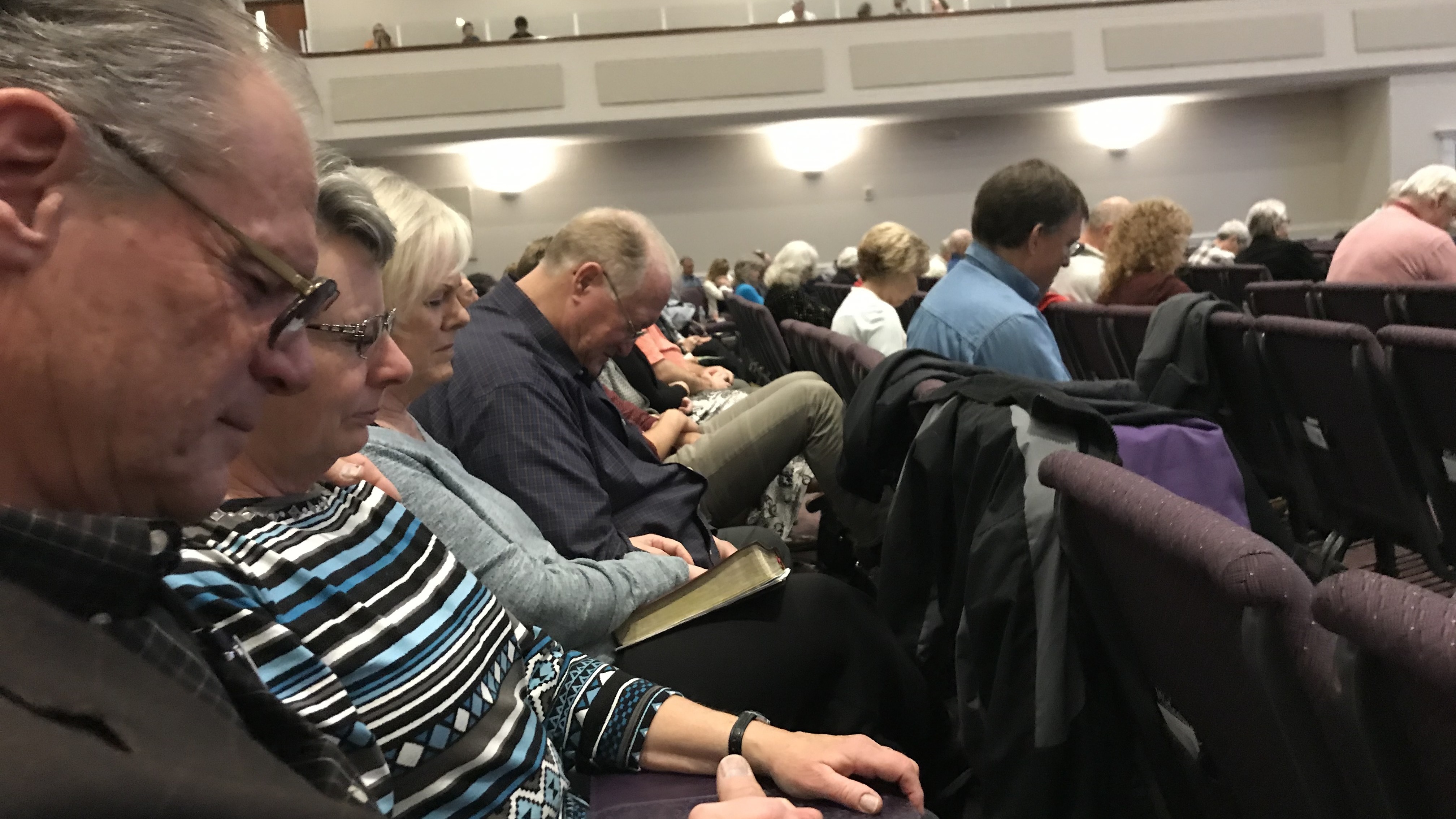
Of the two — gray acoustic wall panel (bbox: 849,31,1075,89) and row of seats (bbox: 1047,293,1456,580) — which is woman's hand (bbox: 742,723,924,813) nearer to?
row of seats (bbox: 1047,293,1456,580)

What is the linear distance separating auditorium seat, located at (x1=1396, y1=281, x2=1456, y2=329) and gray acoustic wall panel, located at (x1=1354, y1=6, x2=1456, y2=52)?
36.4 feet

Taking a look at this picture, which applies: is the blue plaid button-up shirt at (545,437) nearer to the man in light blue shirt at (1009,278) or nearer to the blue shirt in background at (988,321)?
the blue shirt in background at (988,321)

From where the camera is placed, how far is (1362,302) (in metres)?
2.93

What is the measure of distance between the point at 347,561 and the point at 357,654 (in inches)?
3.9

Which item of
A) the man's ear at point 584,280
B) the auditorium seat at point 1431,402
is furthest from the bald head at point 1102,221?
the man's ear at point 584,280

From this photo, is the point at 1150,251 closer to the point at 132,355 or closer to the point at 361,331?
the point at 361,331

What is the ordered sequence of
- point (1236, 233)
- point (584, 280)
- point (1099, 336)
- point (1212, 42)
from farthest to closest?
point (1212, 42) < point (1236, 233) < point (1099, 336) < point (584, 280)

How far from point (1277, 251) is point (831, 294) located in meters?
2.50

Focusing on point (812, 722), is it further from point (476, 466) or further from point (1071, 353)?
point (1071, 353)

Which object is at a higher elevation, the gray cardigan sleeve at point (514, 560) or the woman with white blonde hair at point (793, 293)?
the woman with white blonde hair at point (793, 293)

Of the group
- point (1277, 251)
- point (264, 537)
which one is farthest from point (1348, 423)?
point (1277, 251)

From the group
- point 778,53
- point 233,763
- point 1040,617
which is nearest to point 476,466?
point 1040,617

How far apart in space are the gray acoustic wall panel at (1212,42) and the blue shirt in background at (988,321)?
33.8 feet

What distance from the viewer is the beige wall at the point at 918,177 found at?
1280cm
